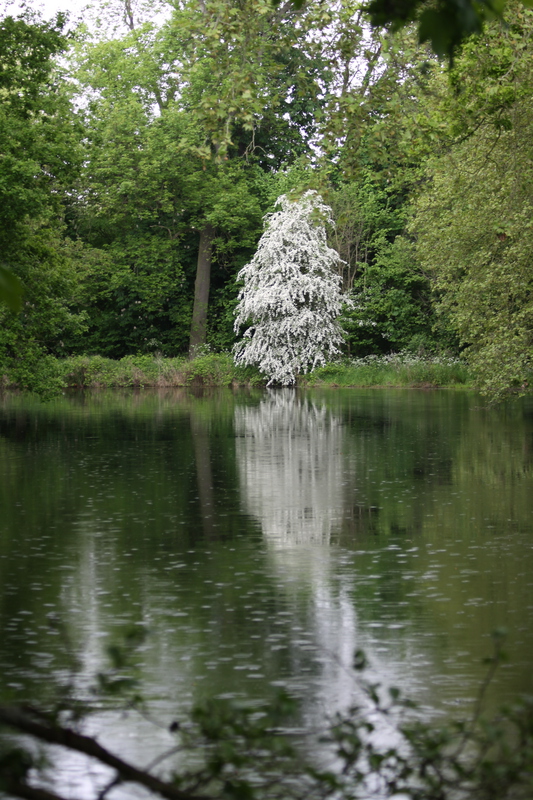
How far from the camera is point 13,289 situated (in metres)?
2.64

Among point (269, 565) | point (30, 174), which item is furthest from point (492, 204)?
point (269, 565)

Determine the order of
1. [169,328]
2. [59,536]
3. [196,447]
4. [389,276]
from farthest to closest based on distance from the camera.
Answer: [169,328] → [389,276] → [196,447] → [59,536]

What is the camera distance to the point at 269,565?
1105cm

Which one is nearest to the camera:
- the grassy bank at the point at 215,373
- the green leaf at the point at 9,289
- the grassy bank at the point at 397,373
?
the green leaf at the point at 9,289

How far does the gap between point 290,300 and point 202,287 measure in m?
8.94

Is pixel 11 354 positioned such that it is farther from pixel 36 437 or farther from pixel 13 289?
pixel 13 289

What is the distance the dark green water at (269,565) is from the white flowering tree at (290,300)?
28.4 meters

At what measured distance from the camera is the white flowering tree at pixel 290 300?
52.8 metres

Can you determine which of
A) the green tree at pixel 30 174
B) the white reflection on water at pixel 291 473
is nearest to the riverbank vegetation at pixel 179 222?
the green tree at pixel 30 174

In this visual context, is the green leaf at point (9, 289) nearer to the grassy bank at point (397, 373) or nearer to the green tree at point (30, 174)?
the green tree at point (30, 174)

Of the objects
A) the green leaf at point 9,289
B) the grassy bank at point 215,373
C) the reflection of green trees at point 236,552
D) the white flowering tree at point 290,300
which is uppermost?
the white flowering tree at point 290,300

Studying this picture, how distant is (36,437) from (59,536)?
14.7 meters

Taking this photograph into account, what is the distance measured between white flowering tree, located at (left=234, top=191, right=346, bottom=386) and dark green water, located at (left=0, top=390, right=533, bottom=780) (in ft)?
93.1

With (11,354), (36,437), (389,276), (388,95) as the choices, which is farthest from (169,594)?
(389,276)
